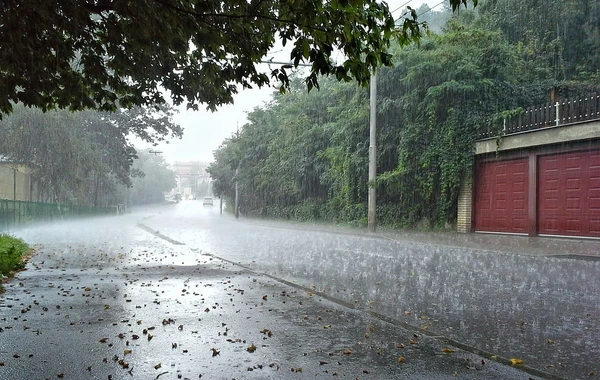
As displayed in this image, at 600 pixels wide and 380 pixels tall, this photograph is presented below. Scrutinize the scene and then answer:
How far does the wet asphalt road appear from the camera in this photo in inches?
164

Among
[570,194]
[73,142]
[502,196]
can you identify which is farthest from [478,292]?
[73,142]

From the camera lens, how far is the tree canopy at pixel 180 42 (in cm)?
489

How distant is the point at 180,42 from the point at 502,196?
1553 centimetres

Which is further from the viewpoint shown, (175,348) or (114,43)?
(114,43)

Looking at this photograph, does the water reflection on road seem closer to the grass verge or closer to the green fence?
the grass verge

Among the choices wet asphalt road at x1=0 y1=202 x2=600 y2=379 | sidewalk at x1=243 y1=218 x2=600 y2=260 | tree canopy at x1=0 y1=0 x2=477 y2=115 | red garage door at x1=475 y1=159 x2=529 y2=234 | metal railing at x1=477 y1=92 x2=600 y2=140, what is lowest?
A: wet asphalt road at x1=0 y1=202 x2=600 y2=379

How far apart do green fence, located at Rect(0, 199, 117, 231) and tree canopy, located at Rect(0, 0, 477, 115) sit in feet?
61.1

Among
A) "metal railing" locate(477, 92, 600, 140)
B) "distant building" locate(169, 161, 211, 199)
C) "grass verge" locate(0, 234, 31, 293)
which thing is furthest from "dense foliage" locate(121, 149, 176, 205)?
"grass verge" locate(0, 234, 31, 293)

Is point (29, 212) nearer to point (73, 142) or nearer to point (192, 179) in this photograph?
point (73, 142)

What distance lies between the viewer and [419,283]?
8484 mm

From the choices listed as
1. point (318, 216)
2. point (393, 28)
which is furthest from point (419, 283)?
point (318, 216)

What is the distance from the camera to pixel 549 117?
16.3 m

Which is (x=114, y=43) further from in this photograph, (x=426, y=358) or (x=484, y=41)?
(x=484, y=41)

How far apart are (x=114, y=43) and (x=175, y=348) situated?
384cm
